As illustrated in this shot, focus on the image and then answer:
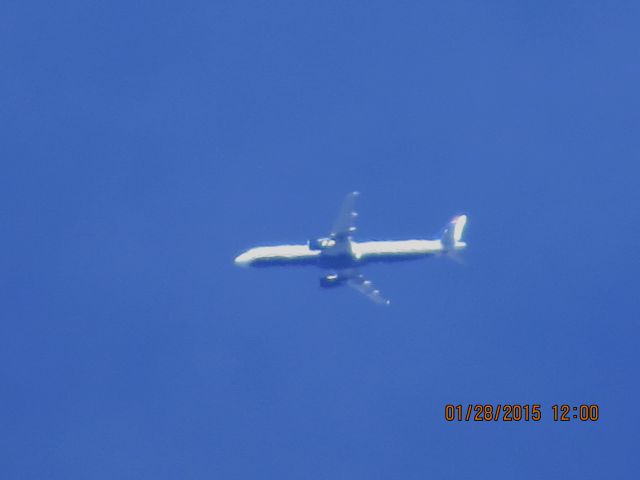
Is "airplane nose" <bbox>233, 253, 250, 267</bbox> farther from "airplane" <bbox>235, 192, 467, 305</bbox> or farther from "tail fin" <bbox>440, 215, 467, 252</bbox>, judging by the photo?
"tail fin" <bbox>440, 215, 467, 252</bbox>

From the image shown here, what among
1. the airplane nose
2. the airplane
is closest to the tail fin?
the airplane

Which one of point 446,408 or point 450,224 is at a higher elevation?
point 450,224

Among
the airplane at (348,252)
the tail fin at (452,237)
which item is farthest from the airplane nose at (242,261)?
the tail fin at (452,237)

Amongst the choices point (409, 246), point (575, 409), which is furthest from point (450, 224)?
point (575, 409)

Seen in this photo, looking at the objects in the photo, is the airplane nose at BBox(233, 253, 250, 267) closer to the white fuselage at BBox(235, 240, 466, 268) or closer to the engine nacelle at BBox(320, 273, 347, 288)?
the white fuselage at BBox(235, 240, 466, 268)

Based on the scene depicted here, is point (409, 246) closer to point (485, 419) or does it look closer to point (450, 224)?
point (450, 224)

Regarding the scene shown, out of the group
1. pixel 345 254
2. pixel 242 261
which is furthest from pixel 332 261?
pixel 242 261

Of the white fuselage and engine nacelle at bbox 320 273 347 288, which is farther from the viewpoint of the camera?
engine nacelle at bbox 320 273 347 288
